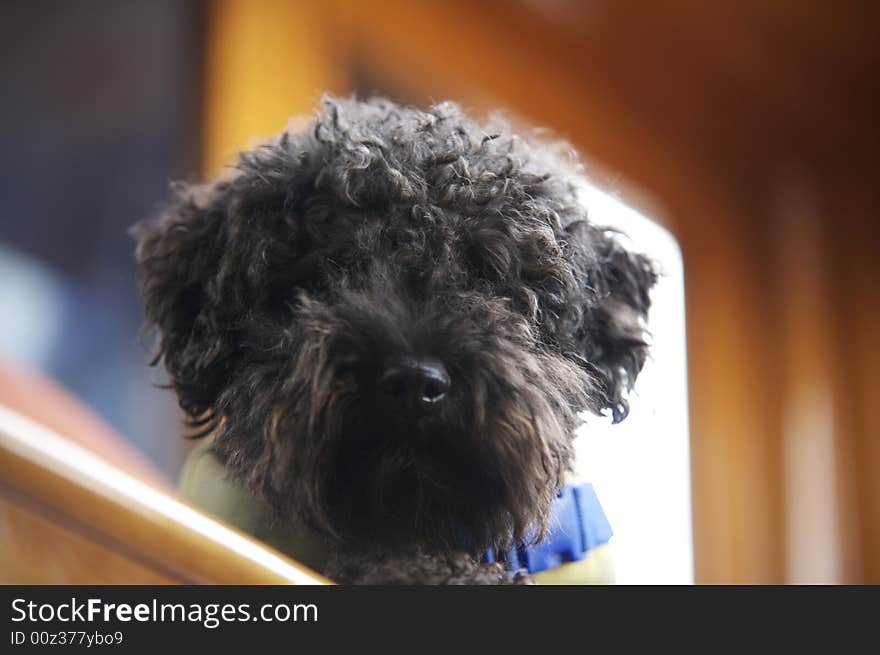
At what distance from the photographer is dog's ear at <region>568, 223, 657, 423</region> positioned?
3.27 feet

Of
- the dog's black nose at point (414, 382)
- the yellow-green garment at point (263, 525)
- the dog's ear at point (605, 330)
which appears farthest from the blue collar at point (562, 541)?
the dog's black nose at point (414, 382)

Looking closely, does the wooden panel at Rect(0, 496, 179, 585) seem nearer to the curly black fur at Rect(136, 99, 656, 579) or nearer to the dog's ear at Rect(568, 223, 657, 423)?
the curly black fur at Rect(136, 99, 656, 579)

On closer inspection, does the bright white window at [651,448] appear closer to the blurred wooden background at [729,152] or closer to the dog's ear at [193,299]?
the blurred wooden background at [729,152]

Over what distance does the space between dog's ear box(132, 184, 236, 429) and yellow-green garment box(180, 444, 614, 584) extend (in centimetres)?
7

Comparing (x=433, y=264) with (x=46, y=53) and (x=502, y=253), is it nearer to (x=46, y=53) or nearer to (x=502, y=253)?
(x=502, y=253)

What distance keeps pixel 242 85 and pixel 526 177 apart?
69 centimetres

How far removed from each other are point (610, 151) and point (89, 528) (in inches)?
43.9

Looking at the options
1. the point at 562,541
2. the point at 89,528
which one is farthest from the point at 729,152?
the point at 89,528

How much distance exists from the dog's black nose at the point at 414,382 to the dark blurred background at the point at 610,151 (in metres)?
0.58

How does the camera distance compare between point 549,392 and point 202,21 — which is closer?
point 549,392

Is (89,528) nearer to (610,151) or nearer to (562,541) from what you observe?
(562,541)

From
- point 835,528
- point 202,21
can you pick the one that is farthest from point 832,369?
point 202,21

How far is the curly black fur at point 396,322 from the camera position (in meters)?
0.81

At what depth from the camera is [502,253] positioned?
0.92 metres
